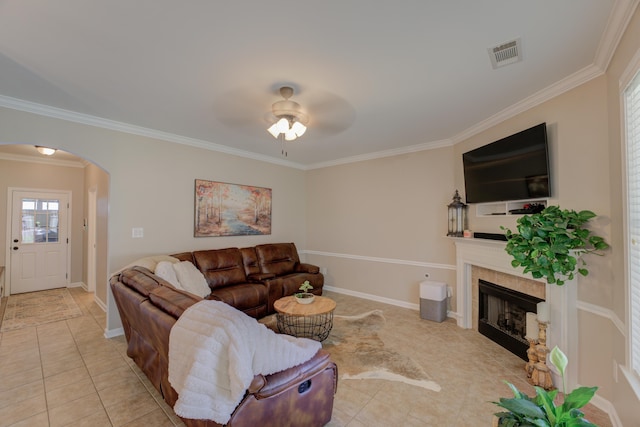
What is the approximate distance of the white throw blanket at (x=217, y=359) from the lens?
4.12 ft

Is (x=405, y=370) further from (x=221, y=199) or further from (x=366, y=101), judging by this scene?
(x=221, y=199)

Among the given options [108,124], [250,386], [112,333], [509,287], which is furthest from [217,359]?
[108,124]

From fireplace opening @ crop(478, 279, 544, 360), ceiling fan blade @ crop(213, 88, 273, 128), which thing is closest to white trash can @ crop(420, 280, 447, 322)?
fireplace opening @ crop(478, 279, 544, 360)

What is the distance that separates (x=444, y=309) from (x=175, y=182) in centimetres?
431

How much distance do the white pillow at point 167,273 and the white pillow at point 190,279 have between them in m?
0.10

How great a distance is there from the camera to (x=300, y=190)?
5.82 meters

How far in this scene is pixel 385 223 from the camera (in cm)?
468

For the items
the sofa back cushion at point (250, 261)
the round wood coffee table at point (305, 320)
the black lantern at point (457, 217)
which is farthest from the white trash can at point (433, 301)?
the sofa back cushion at point (250, 261)

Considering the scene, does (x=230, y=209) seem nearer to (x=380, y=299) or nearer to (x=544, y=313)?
(x=380, y=299)

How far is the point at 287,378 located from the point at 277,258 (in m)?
3.38

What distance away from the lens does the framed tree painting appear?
4.20 metres

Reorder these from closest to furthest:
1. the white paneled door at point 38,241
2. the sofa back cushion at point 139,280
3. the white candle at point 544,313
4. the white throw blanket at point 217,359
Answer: the white throw blanket at point 217,359 → the sofa back cushion at point 139,280 → the white candle at point 544,313 → the white paneled door at point 38,241

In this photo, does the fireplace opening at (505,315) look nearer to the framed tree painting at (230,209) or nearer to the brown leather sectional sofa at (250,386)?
the brown leather sectional sofa at (250,386)

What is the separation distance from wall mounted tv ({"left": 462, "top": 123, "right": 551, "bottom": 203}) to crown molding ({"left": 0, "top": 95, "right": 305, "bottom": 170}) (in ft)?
11.6
